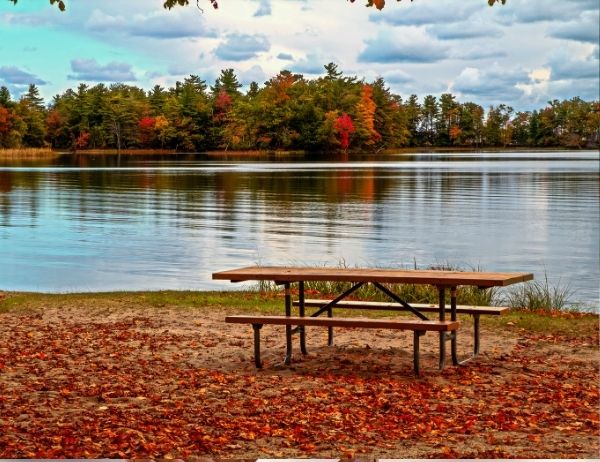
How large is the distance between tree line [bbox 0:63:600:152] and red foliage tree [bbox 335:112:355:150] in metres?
0.13

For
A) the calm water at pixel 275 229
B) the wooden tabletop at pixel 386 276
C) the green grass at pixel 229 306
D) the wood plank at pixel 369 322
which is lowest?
the calm water at pixel 275 229

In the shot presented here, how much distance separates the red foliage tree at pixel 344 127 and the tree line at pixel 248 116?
0.13m

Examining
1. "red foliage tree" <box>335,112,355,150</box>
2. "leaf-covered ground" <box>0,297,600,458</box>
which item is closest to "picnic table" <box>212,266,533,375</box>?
"leaf-covered ground" <box>0,297,600,458</box>

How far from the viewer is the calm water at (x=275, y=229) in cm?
2134

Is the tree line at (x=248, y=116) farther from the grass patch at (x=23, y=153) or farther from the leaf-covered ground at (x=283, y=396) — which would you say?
the leaf-covered ground at (x=283, y=396)

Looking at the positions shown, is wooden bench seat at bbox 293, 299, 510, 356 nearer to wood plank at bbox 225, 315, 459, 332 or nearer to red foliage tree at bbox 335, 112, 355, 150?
wood plank at bbox 225, 315, 459, 332

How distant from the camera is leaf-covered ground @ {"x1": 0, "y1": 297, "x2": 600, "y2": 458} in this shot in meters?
6.21

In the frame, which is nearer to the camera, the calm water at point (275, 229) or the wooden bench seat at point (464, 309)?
the wooden bench seat at point (464, 309)

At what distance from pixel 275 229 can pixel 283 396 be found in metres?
22.6

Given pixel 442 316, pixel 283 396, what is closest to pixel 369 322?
pixel 442 316

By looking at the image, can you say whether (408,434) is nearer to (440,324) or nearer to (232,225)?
(440,324)

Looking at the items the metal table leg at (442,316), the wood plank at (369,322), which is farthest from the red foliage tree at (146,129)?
the metal table leg at (442,316)

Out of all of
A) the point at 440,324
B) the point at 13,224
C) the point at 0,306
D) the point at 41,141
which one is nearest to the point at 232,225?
the point at 13,224

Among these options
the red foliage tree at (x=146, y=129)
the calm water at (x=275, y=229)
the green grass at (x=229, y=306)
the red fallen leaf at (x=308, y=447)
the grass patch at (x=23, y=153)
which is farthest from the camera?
the red foliage tree at (x=146, y=129)
